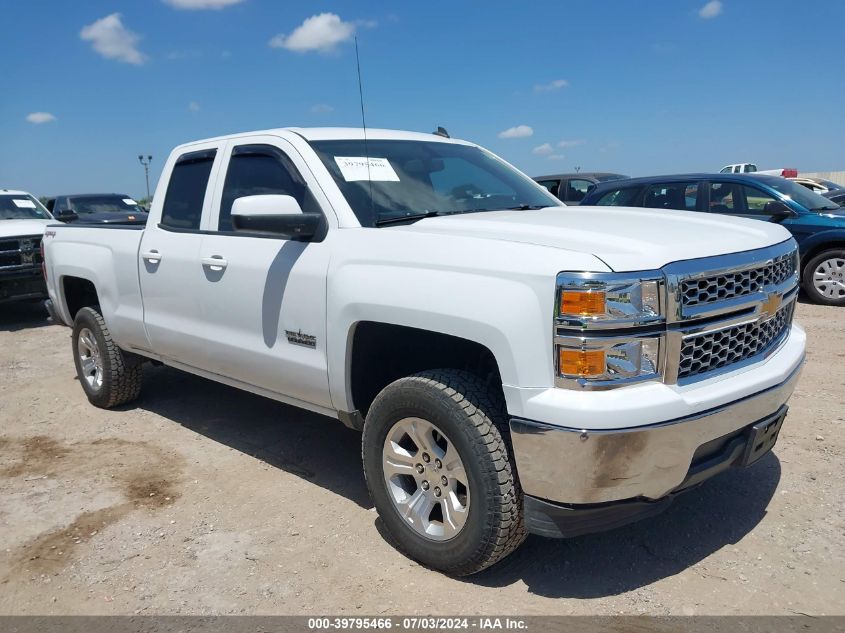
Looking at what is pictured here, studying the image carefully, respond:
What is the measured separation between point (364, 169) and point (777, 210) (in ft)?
22.4

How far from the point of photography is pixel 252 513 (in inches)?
150

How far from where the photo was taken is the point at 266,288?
3746 millimetres

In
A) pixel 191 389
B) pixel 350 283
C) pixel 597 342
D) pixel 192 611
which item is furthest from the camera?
pixel 191 389

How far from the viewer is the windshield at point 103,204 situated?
47.1 feet

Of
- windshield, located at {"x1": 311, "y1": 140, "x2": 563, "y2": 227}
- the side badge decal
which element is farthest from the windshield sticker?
the side badge decal

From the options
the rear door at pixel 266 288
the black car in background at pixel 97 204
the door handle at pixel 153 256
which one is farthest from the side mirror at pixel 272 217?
the black car in background at pixel 97 204

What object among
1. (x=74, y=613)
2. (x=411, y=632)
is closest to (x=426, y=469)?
(x=411, y=632)

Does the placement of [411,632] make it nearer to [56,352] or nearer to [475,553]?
[475,553]

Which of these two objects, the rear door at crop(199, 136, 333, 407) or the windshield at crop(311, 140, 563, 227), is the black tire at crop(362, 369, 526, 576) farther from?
the windshield at crop(311, 140, 563, 227)

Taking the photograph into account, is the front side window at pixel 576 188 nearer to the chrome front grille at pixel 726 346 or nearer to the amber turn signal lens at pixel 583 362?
the chrome front grille at pixel 726 346

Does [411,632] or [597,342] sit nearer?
[597,342]

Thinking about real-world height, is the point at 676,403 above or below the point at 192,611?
above

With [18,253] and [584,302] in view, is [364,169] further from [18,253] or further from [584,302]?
[18,253]

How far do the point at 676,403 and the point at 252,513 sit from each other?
232cm
